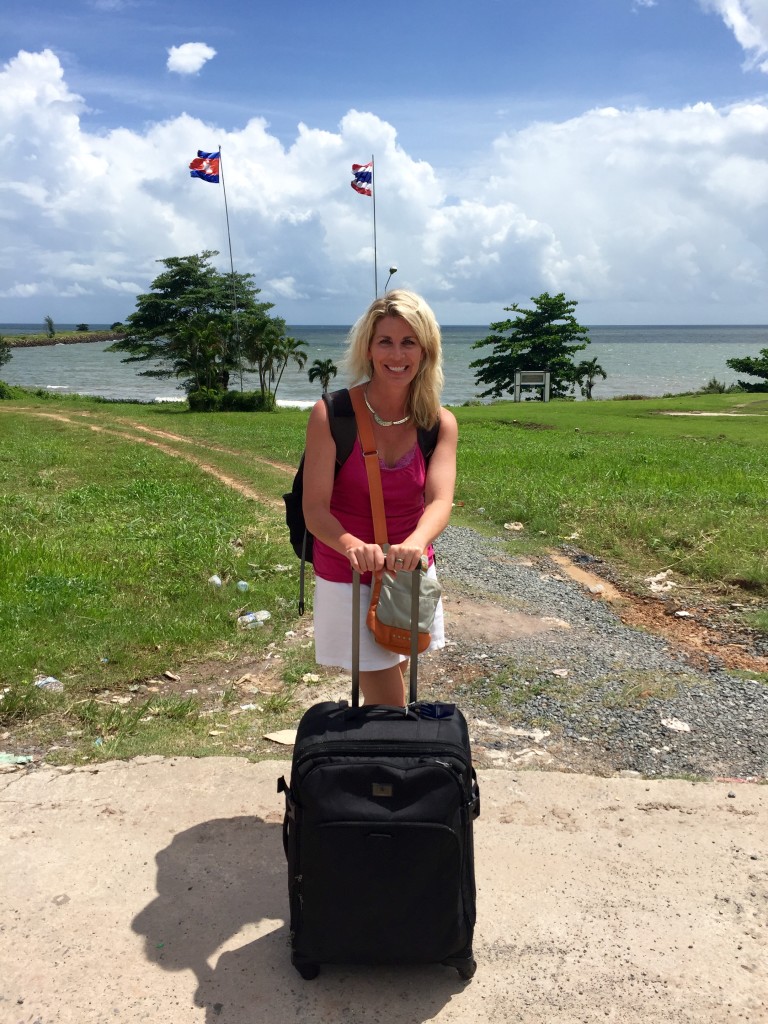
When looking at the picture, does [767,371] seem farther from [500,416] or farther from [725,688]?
[725,688]

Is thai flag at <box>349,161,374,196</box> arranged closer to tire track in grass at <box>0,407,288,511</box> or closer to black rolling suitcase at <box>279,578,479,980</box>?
tire track in grass at <box>0,407,288,511</box>

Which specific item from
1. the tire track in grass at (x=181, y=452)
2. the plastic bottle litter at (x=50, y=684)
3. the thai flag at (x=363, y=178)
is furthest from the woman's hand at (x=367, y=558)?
the thai flag at (x=363, y=178)

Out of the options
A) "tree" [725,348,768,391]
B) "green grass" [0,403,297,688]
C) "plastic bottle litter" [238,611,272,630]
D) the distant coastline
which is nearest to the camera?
"green grass" [0,403,297,688]

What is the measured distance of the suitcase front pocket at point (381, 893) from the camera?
2.29 metres

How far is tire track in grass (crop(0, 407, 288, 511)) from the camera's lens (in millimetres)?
11500

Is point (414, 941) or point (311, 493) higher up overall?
point (311, 493)

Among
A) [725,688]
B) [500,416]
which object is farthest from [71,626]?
[500,416]

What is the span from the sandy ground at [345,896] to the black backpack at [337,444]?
115 cm

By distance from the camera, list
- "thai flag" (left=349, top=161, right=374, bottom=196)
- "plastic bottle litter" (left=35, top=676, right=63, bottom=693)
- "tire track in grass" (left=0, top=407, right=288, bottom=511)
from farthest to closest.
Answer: "thai flag" (left=349, top=161, right=374, bottom=196) → "tire track in grass" (left=0, top=407, right=288, bottom=511) → "plastic bottle litter" (left=35, top=676, right=63, bottom=693)

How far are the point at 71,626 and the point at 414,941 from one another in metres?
3.53

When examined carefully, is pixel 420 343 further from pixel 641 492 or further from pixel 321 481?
pixel 641 492

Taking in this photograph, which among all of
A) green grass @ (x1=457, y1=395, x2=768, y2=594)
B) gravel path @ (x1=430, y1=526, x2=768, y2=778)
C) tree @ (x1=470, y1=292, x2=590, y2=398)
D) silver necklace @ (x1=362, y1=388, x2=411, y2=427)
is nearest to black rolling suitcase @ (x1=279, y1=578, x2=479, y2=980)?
silver necklace @ (x1=362, y1=388, x2=411, y2=427)

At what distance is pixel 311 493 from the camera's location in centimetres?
273

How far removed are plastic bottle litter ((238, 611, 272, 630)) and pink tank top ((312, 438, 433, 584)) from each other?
2.88 m
